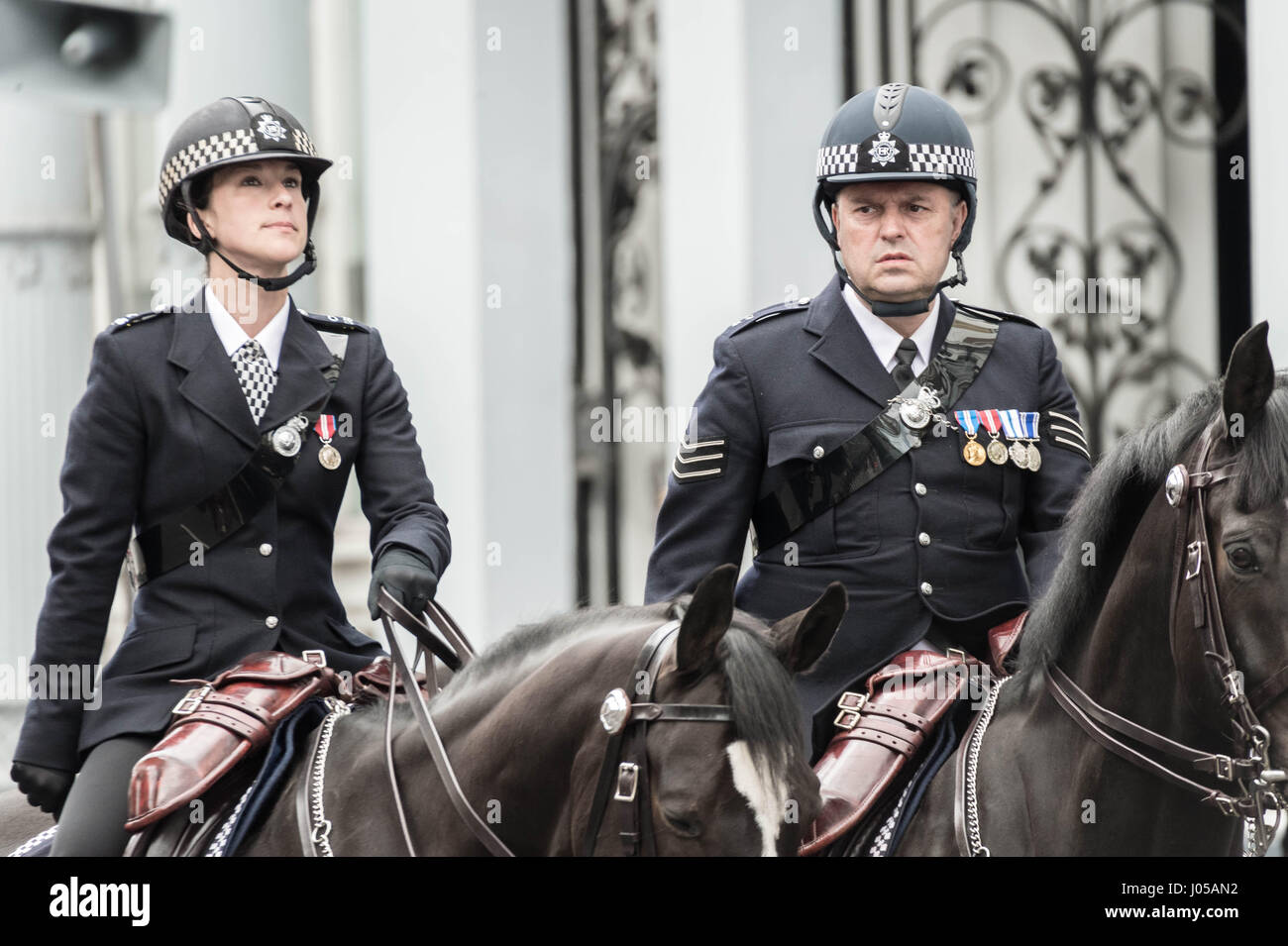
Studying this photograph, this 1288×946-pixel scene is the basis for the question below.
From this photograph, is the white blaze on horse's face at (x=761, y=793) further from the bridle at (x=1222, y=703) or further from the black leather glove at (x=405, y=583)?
the black leather glove at (x=405, y=583)

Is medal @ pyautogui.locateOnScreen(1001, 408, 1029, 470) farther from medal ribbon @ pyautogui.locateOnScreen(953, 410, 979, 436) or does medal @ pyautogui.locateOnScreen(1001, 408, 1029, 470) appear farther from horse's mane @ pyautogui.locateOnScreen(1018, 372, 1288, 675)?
horse's mane @ pyautogui.locateOnScreen(1018, 372, 1288, 675)

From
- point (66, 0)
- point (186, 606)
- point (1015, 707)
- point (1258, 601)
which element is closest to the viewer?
point (1258, 601)

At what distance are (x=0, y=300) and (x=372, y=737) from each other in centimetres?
487

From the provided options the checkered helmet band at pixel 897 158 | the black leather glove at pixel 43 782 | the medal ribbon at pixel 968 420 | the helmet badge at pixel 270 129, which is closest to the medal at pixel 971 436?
the medal ribbon at pixel 968 420

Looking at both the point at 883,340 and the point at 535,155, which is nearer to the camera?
the point at 883,340

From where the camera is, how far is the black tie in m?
3.89

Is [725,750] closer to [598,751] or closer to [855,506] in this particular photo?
[598,751]

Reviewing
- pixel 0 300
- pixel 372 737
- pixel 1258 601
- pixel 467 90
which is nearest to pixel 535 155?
pixel 467 90

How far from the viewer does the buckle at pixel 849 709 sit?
3604 mm

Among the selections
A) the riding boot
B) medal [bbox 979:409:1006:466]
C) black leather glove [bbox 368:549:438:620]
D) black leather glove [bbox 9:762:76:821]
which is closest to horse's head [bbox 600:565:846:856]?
the riding boot

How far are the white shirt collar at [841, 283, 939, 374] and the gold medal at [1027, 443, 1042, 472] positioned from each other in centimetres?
26

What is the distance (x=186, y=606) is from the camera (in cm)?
376
